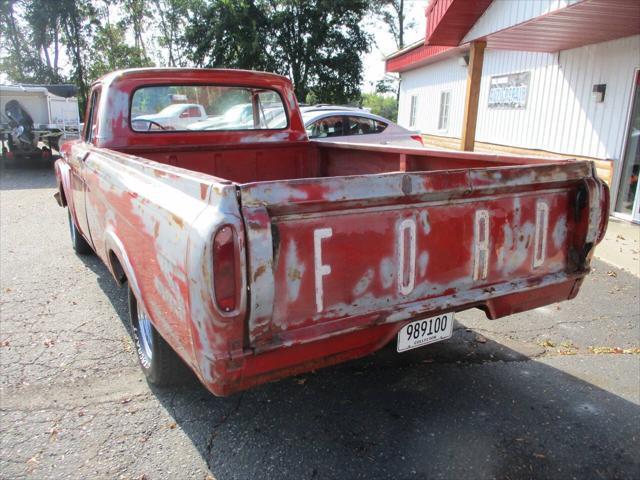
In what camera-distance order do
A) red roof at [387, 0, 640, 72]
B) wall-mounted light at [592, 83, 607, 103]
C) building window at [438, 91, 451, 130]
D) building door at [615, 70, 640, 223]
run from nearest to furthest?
red roof at [387, 0, 640, 72], building door at [615, 70, 640, 223], wall-mounted light at [592, 83, 607, 103], building window at [438, 91, 451, 130]

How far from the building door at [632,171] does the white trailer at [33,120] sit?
43.5 feet

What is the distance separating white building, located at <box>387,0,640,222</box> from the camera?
697 centimetres

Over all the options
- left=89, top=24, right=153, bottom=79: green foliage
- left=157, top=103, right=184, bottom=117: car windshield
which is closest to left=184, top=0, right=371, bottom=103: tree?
left=89, top=24, right=153, bottom=79: green foliage

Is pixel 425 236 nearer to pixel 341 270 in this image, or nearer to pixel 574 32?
pixel 341 270

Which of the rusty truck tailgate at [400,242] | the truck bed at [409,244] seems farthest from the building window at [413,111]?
the rusty truck tailgate at [400,242]

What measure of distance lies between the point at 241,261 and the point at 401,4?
36.0 meters

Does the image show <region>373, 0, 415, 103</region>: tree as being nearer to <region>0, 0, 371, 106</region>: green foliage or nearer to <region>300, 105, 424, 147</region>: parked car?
<region>0, 0, 371, 106</region>: green foliage

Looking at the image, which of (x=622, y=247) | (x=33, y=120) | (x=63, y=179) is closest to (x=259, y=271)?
(x=63, y=179)

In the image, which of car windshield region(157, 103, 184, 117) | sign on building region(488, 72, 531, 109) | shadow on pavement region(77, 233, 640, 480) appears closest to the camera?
shadow on pavement region(77, 233, 640, 480)

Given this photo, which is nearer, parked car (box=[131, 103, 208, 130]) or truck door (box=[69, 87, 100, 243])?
truck door (box=[69, 87, 100, 243])

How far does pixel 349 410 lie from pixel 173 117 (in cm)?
284

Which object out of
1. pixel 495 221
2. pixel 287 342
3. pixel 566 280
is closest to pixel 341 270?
pixel 287 342

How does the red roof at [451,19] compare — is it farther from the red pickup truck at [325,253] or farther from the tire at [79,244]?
the tire at [79,244]

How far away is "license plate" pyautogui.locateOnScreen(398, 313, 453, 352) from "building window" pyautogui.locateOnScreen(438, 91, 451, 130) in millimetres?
13039
